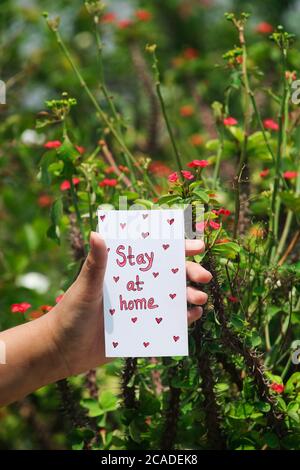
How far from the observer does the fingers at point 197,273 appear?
1.28m

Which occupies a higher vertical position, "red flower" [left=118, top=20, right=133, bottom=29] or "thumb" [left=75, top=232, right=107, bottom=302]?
"red flower" [left=118, top=20, right=133, bottom=29]

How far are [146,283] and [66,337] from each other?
0.19 m

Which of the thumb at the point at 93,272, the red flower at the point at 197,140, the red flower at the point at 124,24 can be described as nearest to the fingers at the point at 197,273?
the thumb at the point at 93,272

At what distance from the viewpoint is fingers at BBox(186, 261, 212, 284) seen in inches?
50.3

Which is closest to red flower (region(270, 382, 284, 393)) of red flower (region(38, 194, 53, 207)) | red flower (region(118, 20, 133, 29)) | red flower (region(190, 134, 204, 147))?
red flower (region(38, 194, 53, 207))

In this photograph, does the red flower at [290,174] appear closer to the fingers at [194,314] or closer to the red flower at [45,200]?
the fingers at [194,314]

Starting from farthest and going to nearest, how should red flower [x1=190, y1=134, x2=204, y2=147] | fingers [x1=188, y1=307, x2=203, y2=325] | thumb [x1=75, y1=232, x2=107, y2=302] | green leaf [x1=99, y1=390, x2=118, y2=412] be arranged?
red flower [x1=190, y1=134, x2=204, y2=147]
green leaf [x1=99, y1=390, x2=118, y2=412]
fingers [x1=188, y1=307, x2=203, y2=325]
thumb [x1=75, y1=232, x2=107, y2=302]

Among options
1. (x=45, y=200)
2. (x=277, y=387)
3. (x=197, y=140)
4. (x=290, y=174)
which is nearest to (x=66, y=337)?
(x=277, y=387)

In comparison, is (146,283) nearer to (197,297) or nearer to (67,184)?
(197,297)

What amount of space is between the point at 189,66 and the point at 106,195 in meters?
1.82

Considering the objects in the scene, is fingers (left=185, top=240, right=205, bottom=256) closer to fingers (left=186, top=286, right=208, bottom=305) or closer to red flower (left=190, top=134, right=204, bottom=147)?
fingers (left=186, top=286, right=208, bottom=305)

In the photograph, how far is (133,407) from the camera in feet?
5.06

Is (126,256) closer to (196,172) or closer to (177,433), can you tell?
(196,172)

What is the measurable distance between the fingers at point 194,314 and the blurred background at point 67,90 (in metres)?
0.41
